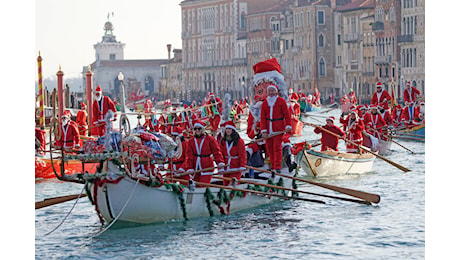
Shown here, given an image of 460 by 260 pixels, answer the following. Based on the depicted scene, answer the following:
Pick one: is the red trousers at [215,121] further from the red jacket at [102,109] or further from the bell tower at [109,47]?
the bell tower at [109,47]

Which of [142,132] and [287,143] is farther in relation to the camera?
[287,143]

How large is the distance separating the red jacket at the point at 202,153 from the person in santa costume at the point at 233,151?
14.8 inches

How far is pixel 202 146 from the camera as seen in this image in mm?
11945

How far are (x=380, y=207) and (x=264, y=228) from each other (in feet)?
7.35

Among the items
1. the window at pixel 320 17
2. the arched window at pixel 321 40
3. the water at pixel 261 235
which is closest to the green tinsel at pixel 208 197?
the water at pixel 261 235

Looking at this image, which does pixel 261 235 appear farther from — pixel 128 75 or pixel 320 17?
pixel 128 75

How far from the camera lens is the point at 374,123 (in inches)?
808

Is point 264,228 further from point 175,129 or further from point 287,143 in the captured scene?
point 175,129

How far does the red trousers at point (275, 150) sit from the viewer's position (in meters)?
13.5

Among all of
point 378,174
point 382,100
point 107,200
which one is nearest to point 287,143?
point 107,200

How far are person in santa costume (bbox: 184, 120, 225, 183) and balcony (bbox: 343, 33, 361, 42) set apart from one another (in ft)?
164

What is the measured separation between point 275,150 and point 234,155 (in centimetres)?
121

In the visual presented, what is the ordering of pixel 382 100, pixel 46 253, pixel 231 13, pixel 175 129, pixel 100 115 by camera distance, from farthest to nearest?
pixel 231 13 < pixel 382 100 < pixel 175 129 < pixel 100 115 < pixel 46 253
